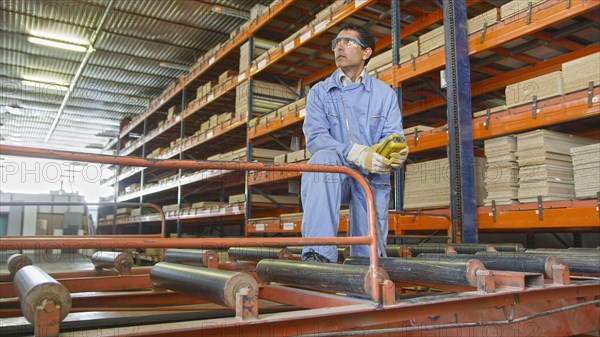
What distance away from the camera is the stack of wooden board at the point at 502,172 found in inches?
166

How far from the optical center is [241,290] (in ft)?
5.52

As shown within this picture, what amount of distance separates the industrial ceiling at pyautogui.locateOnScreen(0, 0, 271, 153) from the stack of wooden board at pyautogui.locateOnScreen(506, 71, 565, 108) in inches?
282

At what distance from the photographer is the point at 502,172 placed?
169 inches

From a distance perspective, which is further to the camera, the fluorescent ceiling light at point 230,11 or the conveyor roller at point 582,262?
the fluorescent ceiling light at point 230,11

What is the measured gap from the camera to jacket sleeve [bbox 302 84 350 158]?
9.30ft

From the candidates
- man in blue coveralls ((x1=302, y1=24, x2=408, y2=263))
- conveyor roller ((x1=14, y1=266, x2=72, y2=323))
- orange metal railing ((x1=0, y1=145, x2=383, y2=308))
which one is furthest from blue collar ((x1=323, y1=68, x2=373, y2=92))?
conveyor roller ((x1=14, y1=266, x2=72, y2=323))

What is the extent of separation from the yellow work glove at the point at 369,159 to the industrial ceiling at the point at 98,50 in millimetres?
8229

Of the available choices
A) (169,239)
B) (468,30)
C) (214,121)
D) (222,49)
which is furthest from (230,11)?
(169,239)

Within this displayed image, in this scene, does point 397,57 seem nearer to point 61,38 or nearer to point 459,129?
point 459,129

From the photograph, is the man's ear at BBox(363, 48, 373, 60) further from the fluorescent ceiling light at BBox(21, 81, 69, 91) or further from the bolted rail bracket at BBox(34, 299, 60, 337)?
the fluorescent ceiling light at BBox(21, 81, 69, 91)

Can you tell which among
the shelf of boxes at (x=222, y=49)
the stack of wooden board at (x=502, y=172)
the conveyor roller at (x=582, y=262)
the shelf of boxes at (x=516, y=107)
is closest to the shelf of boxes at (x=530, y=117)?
the shelf of boxes at (x=516, y=107)

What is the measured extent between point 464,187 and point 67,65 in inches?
528

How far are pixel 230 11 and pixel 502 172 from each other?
7571mm

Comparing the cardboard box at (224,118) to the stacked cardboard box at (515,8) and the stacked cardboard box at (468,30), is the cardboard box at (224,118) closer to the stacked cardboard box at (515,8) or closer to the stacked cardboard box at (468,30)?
the stacked cardboard box at (468,30)
